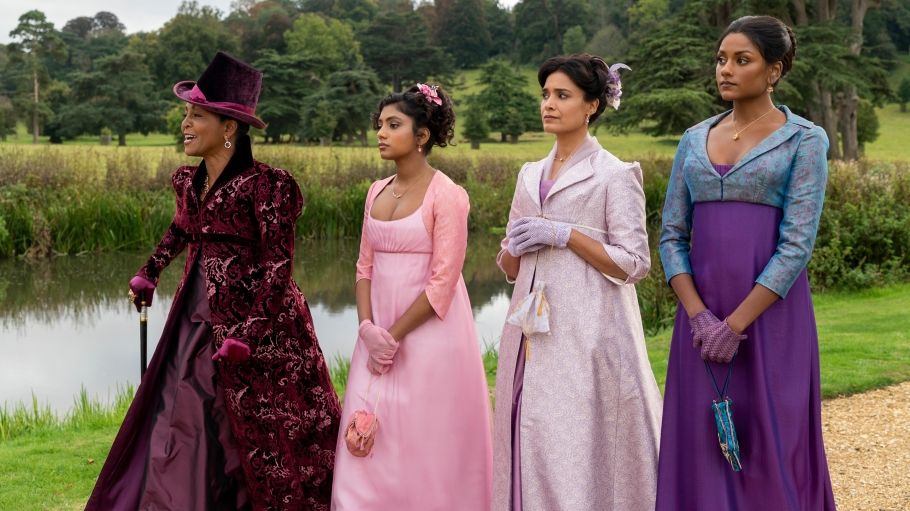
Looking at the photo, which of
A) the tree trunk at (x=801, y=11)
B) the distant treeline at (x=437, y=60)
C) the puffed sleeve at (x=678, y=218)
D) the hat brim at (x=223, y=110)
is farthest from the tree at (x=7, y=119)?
the puffed sleeve at (x=678, y=218)

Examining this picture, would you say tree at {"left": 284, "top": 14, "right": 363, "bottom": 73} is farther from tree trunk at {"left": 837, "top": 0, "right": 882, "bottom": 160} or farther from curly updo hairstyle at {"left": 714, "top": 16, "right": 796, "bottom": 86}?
curly updo hairstyle at {"left": 714, "top": 16, "right": 796, "bottom": 86}

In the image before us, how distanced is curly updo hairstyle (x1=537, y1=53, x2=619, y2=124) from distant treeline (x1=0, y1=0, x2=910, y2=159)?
18546 mm

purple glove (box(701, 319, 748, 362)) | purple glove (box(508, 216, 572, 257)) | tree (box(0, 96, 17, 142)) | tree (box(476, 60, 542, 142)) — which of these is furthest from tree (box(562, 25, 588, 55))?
purple glove (box(701, 319, 748, 362))

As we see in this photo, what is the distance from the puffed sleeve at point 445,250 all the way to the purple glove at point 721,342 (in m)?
0.96

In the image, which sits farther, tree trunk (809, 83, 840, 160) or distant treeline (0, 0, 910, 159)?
tree trunk (809, 83, 840, 160)

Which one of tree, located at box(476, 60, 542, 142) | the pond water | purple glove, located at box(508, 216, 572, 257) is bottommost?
the pond water

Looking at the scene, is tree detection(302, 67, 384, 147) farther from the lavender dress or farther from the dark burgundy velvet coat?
the lavender dress

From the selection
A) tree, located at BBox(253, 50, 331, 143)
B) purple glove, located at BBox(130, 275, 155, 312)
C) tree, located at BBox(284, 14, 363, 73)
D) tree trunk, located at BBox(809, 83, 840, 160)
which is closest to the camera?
purple glove, located at BBox(130, 275, 155, 312)

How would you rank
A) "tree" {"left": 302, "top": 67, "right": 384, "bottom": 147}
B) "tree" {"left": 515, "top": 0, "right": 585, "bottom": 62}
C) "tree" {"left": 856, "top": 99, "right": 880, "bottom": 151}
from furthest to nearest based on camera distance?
"tree" {"left": 515, "top": 0, "right": 585, "bottom": 62}
"tree" {"left": 302, "top": 67, "right": 384, "bottom": 147}
"tree" {"left": 856, "top": 99, "right": 880, "bottom": 151}

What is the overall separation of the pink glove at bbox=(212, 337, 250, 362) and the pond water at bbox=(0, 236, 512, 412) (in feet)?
13.1

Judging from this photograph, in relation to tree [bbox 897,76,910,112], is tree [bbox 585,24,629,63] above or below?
above

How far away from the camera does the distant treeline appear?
2252 cm

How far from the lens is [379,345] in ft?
10.2

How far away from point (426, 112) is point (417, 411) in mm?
1108
